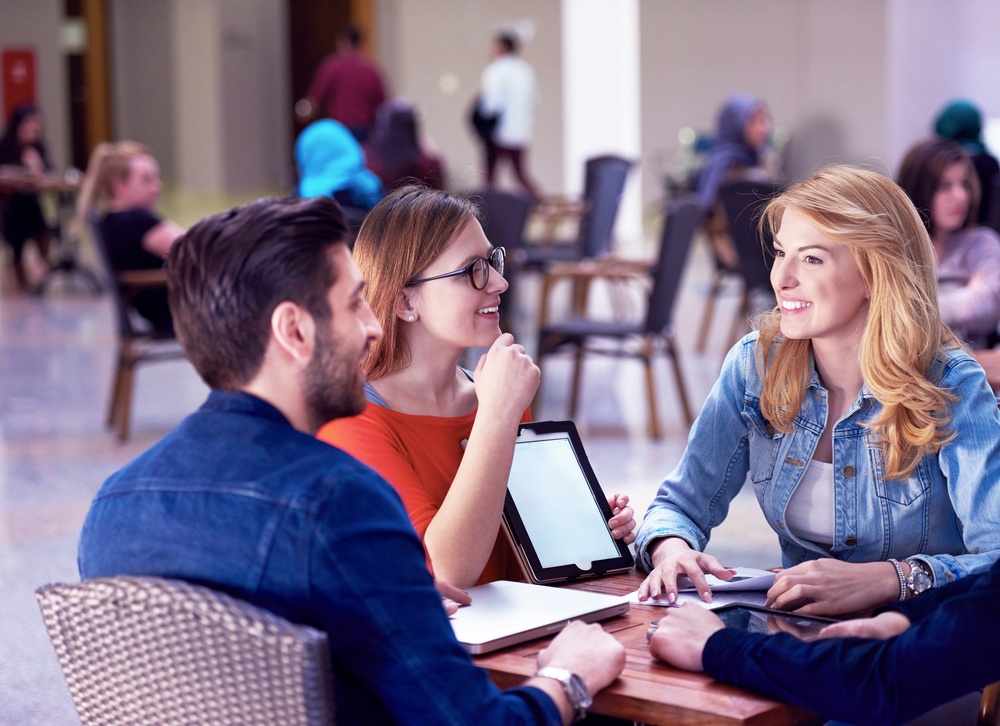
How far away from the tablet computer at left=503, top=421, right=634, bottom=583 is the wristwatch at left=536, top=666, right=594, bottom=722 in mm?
418

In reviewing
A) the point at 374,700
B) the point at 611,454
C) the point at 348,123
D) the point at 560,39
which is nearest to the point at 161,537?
the point at 374,700

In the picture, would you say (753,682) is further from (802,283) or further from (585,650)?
(802,283)

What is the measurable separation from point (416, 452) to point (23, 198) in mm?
10218

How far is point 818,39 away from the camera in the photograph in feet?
38.0

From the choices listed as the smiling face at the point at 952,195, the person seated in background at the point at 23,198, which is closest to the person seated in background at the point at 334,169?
the smiling face at the point at 952,195

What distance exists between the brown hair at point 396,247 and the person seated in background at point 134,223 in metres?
3.60

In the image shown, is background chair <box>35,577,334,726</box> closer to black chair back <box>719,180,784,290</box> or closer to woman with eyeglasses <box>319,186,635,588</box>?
woman with eyeglasses <box>319,186,635,588</box>

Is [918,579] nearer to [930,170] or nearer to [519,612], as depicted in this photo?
[519,612]

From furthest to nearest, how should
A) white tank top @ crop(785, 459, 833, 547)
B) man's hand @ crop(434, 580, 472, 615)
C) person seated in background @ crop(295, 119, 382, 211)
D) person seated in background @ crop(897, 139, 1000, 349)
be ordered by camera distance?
person seated in background @ crop(295, 119, 382, 211) < person seated in background @ crop(897, 139, 1000, 349) < white tank top @ crop(785, 459, 833, 547) < man's hand @ crop(434, 580, 472, 615)

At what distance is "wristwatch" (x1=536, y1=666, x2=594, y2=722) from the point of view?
1285 mm

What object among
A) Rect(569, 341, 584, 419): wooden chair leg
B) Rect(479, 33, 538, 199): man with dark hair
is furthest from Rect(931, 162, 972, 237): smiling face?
Rect(479, 33, 538, 199): man with dark hair

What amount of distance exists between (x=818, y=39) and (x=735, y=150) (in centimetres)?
305

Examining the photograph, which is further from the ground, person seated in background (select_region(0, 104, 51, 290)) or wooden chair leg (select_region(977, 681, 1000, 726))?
person seated in background (select_region(0, 104, 51, 290))

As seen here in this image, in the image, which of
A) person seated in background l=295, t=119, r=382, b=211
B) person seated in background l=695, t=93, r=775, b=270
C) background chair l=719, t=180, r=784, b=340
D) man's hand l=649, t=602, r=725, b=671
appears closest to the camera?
man's hand l=649, t=602, r=725, b=671
